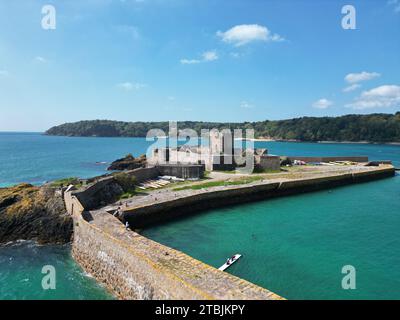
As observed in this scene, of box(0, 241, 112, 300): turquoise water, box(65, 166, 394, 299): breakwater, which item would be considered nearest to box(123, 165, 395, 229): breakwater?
box(65, 166, 394, 299): breakwater

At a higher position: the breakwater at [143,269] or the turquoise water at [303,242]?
the breakwater at [143,269]

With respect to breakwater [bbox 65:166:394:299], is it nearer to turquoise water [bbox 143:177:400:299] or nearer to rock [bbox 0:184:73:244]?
rock [bbox 0:184:73:244]

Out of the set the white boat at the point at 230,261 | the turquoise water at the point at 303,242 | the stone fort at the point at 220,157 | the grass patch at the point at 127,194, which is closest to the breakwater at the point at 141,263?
the white boat at the point at 230,261

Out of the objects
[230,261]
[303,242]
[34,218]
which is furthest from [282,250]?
[34,218]

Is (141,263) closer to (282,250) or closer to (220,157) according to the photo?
(282,250)

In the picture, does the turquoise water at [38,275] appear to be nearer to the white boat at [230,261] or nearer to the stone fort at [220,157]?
the white boat at [230,261]
